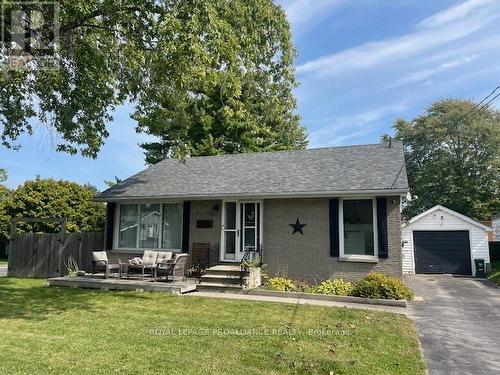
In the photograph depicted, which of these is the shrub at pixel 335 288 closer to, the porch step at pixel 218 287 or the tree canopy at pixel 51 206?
the porch step at pixel 218 287

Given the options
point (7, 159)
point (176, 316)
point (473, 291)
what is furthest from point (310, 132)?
point (176, 316)

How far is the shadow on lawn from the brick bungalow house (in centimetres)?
342

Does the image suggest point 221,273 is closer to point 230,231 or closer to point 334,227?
point 230,231

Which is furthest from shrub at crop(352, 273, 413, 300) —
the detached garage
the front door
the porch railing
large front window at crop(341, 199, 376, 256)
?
the detached garage

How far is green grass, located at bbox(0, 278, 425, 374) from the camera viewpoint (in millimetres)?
5242

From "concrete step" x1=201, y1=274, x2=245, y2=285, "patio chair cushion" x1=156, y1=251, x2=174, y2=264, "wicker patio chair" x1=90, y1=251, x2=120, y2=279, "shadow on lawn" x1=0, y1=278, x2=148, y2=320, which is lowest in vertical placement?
"shadow on lawn" x1=0, y1=278, x2=148, y2=320

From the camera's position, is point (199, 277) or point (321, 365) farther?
point (199, 277)

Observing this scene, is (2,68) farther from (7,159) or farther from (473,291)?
(473,291)

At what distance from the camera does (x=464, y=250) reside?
19.3 m

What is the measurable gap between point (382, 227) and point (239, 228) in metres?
4.71

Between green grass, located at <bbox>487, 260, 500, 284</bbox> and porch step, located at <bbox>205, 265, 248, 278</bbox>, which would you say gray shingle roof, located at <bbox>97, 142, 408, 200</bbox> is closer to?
porch step, located at <bbox>205, 265, 248, 278</bbox>

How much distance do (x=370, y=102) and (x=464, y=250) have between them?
8.78 metres

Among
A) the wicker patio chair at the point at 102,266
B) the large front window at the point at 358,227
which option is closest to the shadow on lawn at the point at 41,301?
the wicker patio chair at the point at 102,266

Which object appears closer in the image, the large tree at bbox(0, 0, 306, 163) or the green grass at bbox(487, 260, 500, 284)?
the large tree at bbox(0, 0, 306, 163)
